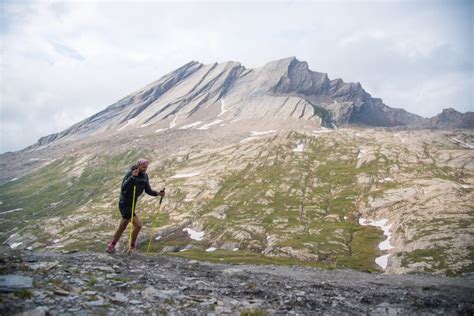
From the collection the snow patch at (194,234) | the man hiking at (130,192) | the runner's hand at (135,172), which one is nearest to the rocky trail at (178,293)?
the man hiking at (130,192)

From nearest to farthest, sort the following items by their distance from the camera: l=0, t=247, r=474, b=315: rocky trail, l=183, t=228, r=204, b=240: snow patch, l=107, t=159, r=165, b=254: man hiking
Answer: l=0, t=247, r=474, b=315: rocky trail → l=107, t=159, r=165, b=254: man hiking → l=183, t=228, r=204, b=240: snow patch

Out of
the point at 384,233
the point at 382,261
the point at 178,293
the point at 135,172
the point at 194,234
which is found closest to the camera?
the point at 178,293

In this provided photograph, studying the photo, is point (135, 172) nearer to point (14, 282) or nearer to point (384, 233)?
point (14, 282)

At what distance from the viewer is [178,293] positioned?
49.7 feet

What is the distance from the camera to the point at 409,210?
507 feet

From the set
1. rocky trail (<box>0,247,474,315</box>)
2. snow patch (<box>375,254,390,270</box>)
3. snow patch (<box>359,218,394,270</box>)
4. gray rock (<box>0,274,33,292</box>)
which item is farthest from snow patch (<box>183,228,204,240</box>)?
gray rock (<box>0,274,33,292</box>)

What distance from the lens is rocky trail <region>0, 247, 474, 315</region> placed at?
493 inches

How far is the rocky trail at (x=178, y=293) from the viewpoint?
12.5m

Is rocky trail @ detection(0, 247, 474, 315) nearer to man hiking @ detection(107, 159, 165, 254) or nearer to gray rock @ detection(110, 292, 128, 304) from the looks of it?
gray rock @ detection(110, 292, 128, 304)

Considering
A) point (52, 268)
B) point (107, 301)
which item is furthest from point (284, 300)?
point (52, 268)

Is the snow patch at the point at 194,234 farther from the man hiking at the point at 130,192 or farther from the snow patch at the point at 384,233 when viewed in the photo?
the man hiking at the point at 130,192

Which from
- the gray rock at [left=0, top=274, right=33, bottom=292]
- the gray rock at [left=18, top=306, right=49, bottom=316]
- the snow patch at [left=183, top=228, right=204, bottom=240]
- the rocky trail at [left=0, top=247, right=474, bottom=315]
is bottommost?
the snow patch at [left=183, top=228, right=204, bottom=240]

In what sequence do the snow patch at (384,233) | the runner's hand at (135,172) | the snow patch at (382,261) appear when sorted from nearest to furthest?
the runner's hand at (135,172) < the snow patch at (382,261) < the snow patch at (384,233)

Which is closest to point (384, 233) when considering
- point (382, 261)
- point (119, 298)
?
point (382, 261)
